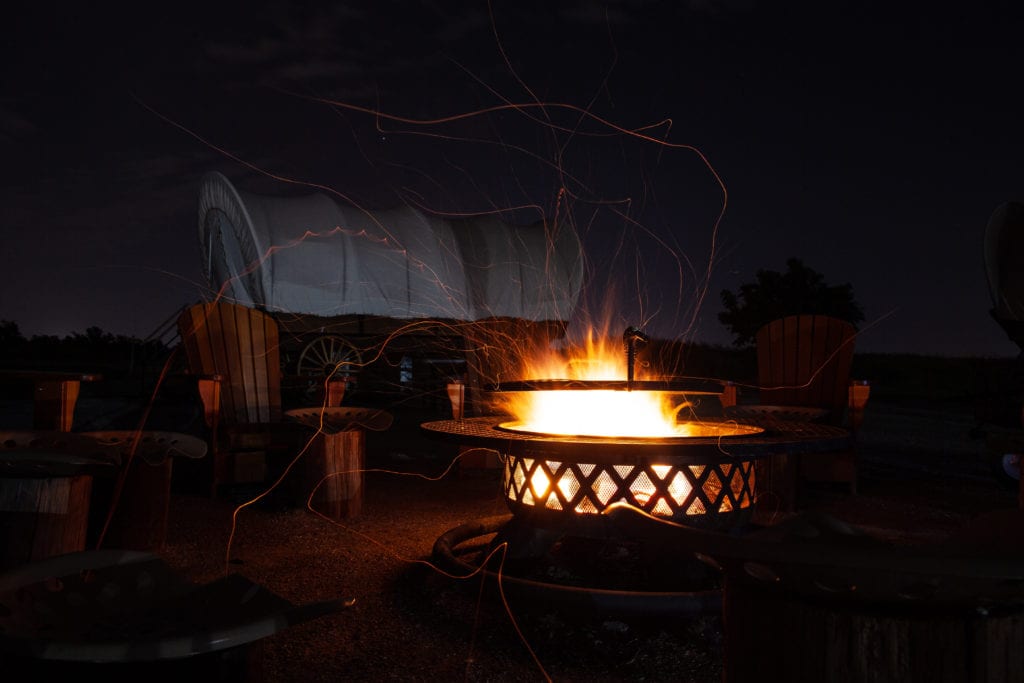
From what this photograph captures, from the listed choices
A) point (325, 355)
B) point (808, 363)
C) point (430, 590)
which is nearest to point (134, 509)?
point (430, 590)

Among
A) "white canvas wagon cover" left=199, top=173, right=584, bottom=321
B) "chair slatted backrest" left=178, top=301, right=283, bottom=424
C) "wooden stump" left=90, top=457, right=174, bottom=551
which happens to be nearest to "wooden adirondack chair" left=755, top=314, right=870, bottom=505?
"chair slatted backrest" left=178, top=301, right=283, bottom=424

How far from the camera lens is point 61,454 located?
2307 millimetres

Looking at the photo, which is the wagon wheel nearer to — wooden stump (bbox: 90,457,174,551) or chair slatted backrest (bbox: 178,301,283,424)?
chair slatted backrest (bbox: 178,301,283,424)

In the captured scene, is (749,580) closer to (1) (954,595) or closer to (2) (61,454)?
(1) (954,595)

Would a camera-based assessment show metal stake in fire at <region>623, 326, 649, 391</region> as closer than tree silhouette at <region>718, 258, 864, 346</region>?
Yes

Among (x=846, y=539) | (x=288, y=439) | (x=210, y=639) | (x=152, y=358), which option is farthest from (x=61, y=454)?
(x=152, y=358)

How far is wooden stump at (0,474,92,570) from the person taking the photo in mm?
2172

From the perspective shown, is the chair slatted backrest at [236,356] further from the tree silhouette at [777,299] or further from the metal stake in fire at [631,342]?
the tree silhouette at [777,299]

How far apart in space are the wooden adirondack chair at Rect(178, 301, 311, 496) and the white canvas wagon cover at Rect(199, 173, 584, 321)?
506 centimetres

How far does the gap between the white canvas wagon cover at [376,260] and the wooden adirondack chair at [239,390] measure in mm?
5062

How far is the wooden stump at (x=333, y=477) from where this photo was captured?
12.9 ft

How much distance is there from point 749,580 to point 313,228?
35.2ft

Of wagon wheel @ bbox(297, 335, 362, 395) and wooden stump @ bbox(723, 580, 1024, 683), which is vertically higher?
wagon wheel @ bbox(297, 335, 362, 395)

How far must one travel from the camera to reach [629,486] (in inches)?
92.4
